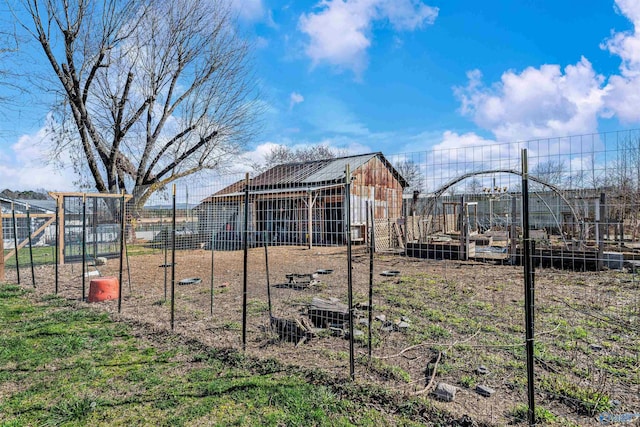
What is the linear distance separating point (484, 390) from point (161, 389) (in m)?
2.81

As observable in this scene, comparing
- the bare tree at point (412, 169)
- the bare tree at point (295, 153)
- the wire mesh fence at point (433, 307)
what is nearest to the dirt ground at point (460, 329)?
the wire mesh fence at point (433, 307)

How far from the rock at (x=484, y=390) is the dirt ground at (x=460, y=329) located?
1.2 inches

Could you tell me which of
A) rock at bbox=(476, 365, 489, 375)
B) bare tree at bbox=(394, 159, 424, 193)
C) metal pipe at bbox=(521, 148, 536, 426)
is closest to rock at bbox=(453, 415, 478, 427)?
metal pipe at bbox=(521, 148, 536, 426)

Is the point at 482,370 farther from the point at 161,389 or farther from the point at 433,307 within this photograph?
the point at 161,389

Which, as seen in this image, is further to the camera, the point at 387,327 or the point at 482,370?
the point at 387,327

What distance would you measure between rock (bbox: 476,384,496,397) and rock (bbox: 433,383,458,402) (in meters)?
0.20

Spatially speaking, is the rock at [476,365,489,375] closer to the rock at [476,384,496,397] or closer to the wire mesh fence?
the wire mesh fence

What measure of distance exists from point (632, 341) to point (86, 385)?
233 inches

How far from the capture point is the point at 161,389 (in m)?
2.98

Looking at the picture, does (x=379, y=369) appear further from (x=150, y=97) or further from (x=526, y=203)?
(x=150, y=97)

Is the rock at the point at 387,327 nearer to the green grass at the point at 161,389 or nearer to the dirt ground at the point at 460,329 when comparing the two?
the dirt ground at the point at 460,329

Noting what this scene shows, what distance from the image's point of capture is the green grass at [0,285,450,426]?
8.38 ft

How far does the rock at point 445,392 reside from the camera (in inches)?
108

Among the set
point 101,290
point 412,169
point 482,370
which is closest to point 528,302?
point 482,370
